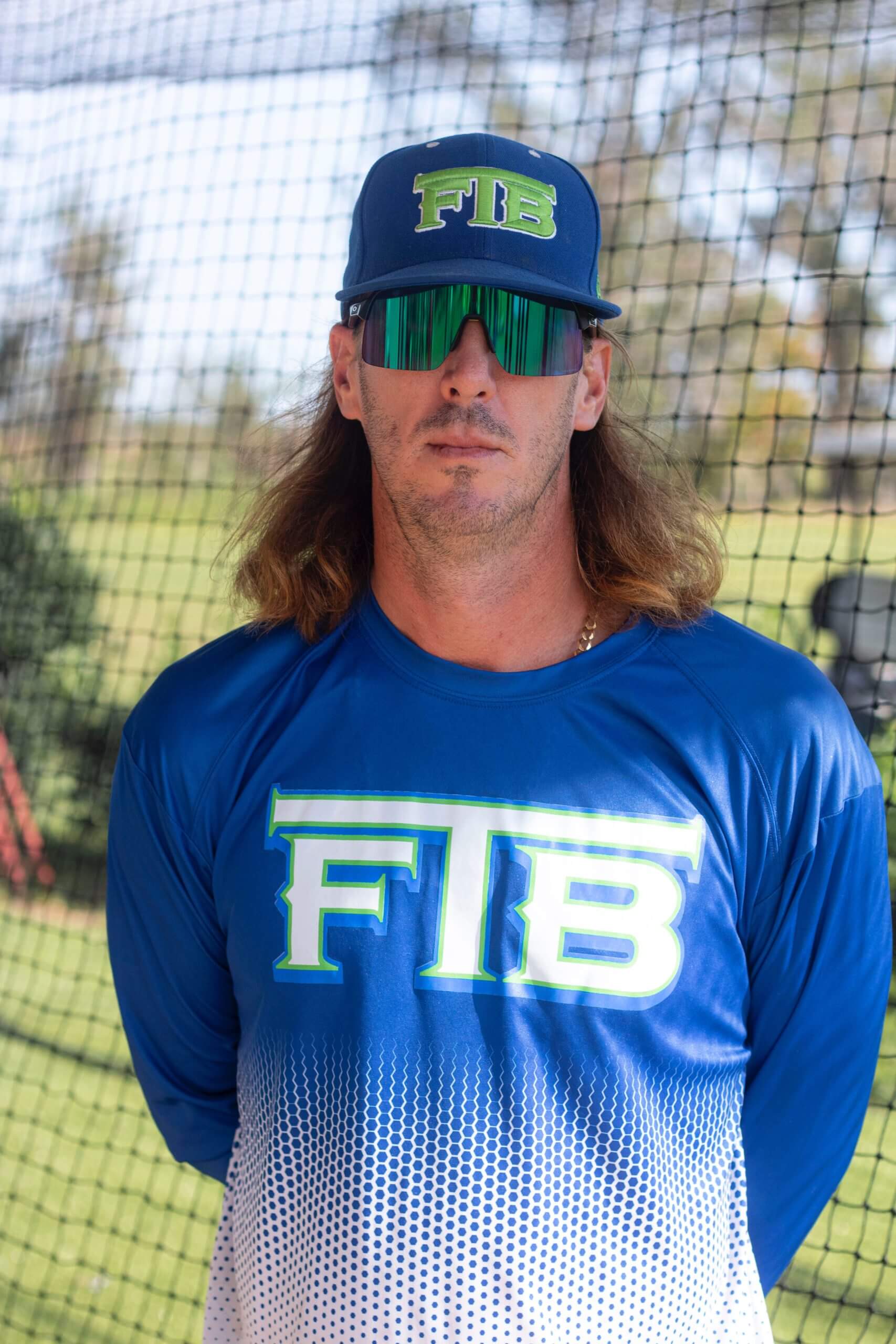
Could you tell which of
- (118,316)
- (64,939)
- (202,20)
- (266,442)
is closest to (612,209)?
(118,316)

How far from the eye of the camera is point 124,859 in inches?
61.9

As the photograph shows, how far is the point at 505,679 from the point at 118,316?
11365mm

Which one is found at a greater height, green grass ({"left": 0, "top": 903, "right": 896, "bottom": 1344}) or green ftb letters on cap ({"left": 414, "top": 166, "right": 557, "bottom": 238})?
green ftb letters on cap ({"left": 414, "top": 166, "right": 557, "bottom": 238})

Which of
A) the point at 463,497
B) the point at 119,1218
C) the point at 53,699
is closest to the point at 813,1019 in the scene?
the point at 463,497

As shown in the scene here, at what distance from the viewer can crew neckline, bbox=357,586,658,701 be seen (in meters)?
1.45

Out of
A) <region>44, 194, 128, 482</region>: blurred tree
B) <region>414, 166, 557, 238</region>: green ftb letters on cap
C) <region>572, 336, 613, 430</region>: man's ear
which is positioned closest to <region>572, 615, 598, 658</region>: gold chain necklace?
<region>572, 336, 613, 430</region>: man's ear

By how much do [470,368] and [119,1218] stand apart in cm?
304

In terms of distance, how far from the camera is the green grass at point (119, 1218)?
304cm

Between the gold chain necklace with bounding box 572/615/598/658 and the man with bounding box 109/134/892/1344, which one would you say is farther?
the gold chain necklace with bounding box 572/615/598/658

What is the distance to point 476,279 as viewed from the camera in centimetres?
139

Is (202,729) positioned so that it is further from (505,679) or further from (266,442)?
(266,442)

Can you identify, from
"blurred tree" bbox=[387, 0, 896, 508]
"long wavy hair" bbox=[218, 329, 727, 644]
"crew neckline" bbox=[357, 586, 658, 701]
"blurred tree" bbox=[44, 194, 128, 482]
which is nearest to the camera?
"crew neckline" bbox=[357, 586, 658, 701]

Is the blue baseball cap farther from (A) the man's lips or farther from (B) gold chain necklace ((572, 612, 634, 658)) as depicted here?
(B) gold chain necklace ((572, 612, 634, 658))

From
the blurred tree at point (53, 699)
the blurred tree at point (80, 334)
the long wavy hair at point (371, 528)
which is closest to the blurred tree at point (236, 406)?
the blurred tree at point (80, 334)
